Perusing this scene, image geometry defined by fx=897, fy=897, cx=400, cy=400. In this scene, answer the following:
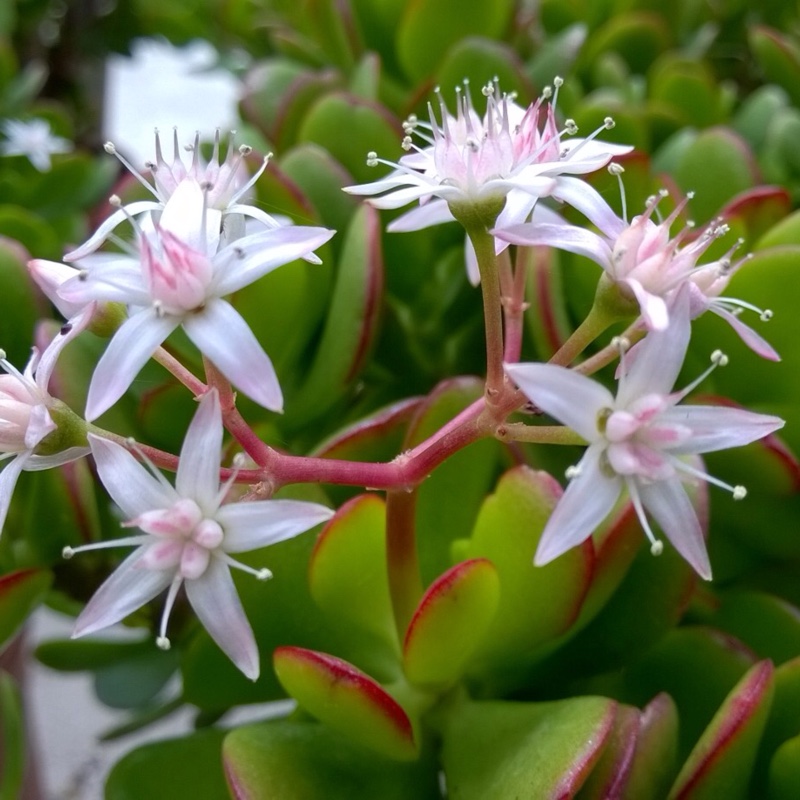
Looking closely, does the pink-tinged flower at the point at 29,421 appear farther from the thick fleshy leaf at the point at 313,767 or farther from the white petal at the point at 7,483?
the thick fleshy leaf at the point at 313,767

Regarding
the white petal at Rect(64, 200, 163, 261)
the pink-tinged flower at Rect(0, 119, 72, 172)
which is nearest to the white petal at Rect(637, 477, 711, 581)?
the white petal at Rect(64, 200, 163, 261)

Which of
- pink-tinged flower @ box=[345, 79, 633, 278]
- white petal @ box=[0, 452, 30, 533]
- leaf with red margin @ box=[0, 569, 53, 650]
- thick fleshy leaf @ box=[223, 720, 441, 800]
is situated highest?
pink-tinged flower @ box=[345, 79, 633, 278]

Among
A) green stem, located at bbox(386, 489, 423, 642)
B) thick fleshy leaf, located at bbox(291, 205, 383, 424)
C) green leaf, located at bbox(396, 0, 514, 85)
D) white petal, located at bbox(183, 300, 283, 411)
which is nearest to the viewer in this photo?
white petal, located at bbox(183, 300, 283, 411)

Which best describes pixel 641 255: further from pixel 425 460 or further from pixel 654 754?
pixel 654 754

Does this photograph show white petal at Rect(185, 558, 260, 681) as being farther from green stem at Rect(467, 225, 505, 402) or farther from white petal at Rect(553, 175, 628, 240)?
white petal at Rect(553, 175, 628, 240)

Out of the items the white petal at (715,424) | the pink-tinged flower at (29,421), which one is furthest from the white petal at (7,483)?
the white petal at (715,424)

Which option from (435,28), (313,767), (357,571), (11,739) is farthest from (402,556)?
(435,28)

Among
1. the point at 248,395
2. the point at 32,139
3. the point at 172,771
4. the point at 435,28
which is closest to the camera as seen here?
the point at 248,395
